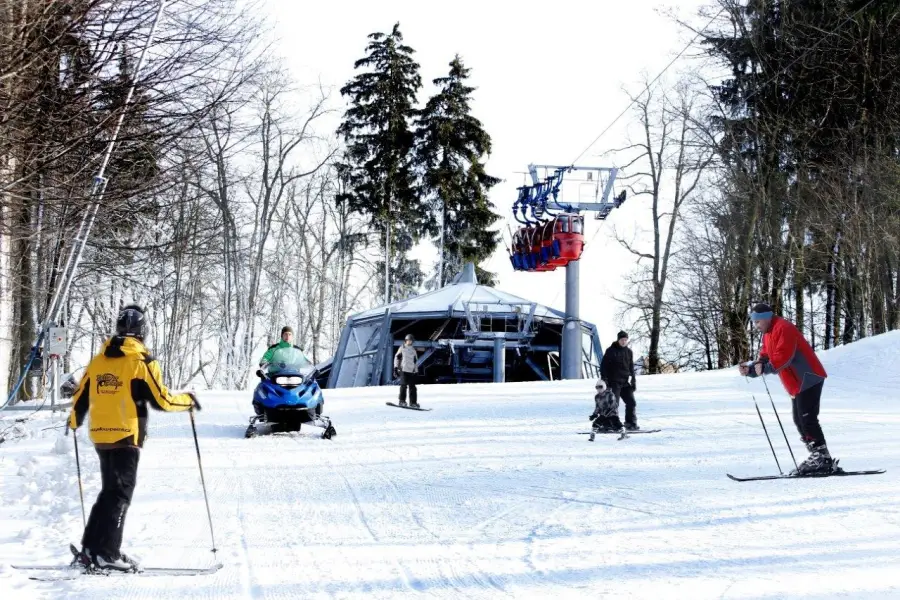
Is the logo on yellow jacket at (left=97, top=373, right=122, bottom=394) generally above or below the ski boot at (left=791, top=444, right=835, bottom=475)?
above

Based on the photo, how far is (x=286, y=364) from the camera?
13289mm

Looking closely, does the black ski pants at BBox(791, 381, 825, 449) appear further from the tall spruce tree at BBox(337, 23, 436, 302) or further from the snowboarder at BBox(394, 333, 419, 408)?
the tall spruce tree at BBox(337, 23, 436, 302)

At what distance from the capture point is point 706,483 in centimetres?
901

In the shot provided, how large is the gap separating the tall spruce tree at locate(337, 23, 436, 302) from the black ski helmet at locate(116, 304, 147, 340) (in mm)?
37857

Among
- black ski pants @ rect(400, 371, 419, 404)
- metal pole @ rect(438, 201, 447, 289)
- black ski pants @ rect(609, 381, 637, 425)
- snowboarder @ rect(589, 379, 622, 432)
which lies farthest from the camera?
metal pole @ rect(438, 201, 447, 289)

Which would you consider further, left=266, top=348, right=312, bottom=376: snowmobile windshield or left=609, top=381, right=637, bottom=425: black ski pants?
left=609, top=381, right=637, bottom=425: black ski pants

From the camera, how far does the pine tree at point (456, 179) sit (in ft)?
145

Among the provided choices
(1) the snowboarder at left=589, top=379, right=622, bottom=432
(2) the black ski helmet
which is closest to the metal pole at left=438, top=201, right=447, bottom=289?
(1) the snowboarder at left=589, top=379, right=622, bottom=432

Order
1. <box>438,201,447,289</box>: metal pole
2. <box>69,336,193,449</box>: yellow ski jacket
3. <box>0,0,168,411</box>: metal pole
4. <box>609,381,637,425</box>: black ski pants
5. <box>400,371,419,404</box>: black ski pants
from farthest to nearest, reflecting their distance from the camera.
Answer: <box>438,201,447,289</box>: metal pole < <box>400,371,419,404</box>: black ski pants < <box>609,381,637,425</box>: black ski pants < <box>0,0,168,411</box>: metal pole < <box>69,336,193,449</box>: yellow ski jacket

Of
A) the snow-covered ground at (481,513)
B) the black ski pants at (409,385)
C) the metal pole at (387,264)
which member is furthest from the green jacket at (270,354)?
the metal pole at (387,264)

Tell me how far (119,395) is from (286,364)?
751 cm

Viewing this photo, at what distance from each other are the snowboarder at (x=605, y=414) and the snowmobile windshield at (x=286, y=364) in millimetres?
4324

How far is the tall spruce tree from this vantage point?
4425 centimetres

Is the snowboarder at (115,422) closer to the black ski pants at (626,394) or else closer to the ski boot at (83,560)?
the ski boot at (83,560)
